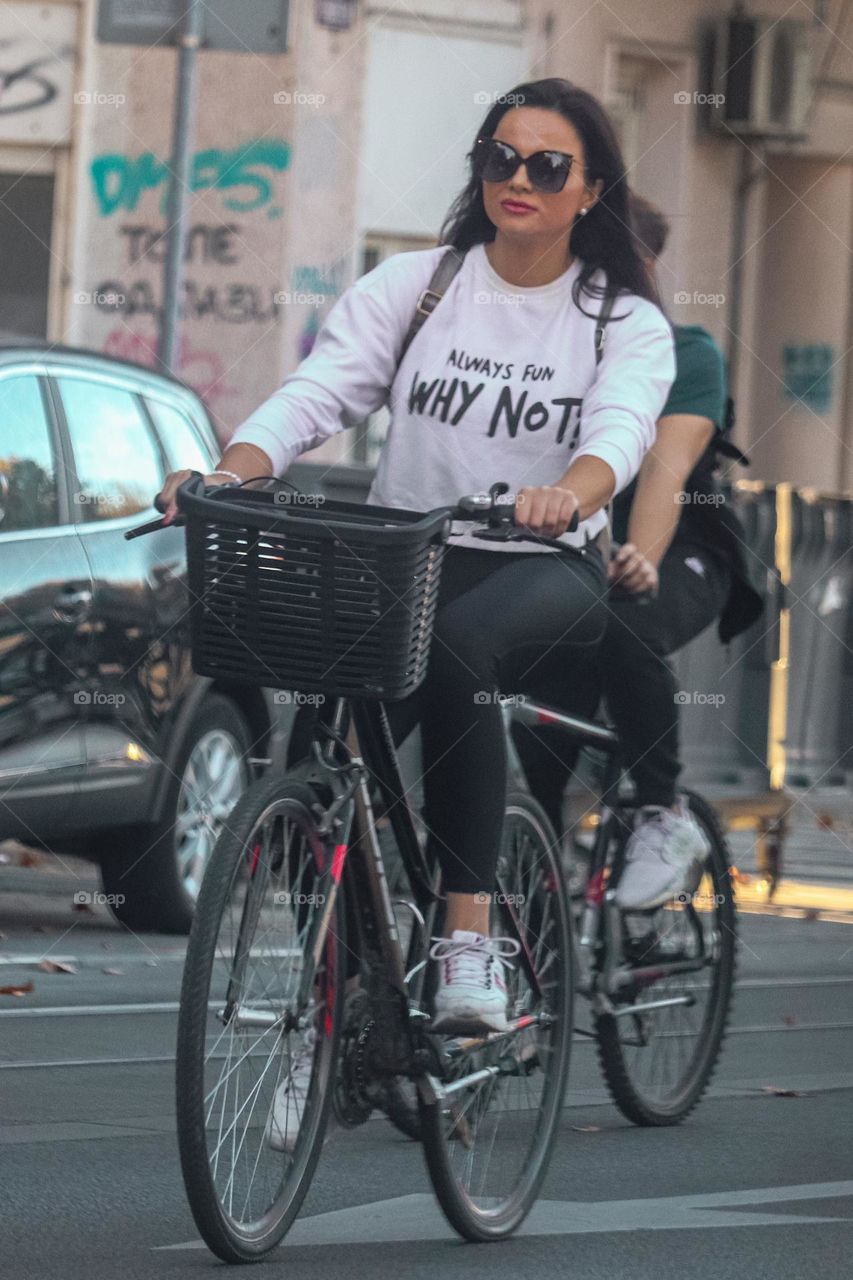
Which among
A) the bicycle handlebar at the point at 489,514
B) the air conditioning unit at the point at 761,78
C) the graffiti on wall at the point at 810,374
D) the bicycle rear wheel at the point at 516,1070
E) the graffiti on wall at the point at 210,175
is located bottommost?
the bicycle rear wheel at the point at 516,1070

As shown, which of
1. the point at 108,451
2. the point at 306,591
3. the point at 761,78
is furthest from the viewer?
the point at 761,78

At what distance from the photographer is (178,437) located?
8836mm

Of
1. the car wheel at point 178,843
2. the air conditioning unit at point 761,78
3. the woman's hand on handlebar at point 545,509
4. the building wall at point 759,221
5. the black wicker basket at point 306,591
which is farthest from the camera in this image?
the air conditioning unit at point 761,78

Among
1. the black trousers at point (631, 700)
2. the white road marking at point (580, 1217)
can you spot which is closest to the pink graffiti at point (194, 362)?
the black trousers at point (631, 700)

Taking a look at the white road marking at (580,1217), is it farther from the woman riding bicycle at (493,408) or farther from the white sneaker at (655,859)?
the white sneaker at (655,859)

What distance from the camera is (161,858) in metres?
8.44

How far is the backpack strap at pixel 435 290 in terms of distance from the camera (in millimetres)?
4719

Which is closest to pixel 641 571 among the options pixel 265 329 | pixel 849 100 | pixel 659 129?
pixel 265 329

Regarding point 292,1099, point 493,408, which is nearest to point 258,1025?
point 292,1099

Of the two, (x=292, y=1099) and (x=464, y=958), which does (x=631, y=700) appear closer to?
(x=464, y=958)

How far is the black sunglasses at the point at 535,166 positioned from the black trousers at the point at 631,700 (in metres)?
1.18

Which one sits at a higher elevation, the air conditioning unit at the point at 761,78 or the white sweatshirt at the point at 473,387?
the air conditioning unit at the point at 761,78

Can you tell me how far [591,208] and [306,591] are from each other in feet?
4.00

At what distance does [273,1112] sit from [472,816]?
25.9 inches
